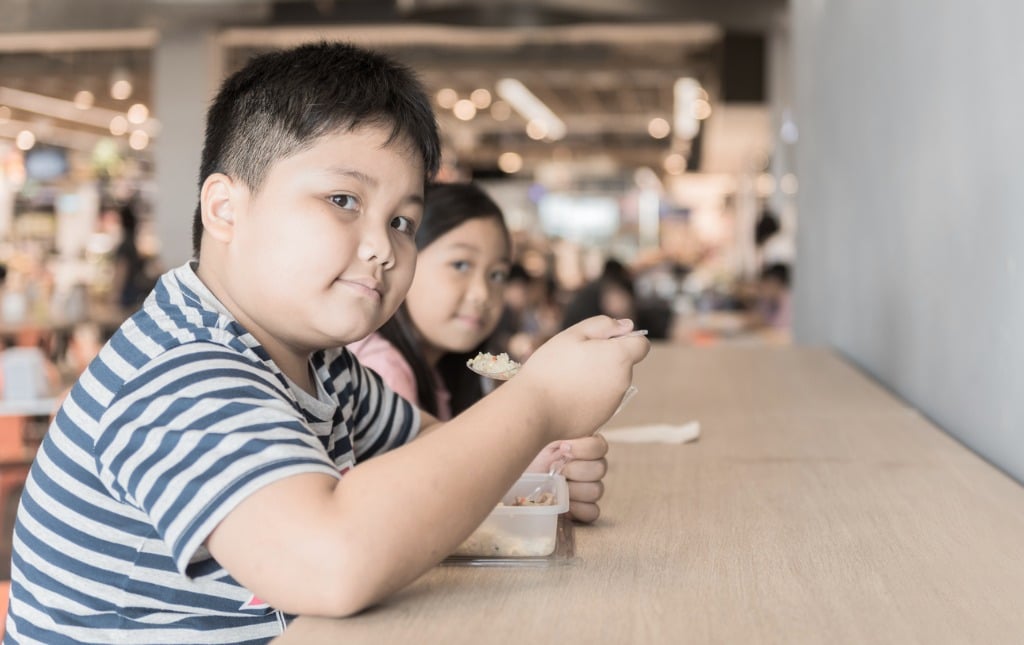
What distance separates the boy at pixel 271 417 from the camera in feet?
2.70

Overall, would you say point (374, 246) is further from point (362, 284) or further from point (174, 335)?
point (174, 335)

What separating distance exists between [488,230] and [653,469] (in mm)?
806

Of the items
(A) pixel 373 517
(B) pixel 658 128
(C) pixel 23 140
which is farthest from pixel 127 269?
(B) pixel 658 128

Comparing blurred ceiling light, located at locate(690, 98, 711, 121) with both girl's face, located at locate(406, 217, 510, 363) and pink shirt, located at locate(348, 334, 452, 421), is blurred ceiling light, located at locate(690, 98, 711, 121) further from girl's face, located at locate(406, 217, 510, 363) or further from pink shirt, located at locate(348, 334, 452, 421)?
pink shirt, located at locate(348, 334, 452, 421)

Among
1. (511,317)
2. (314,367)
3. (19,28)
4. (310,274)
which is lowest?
(511,317)

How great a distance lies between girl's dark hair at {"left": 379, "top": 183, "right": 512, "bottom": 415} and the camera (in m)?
2.05

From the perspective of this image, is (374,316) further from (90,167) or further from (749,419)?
(90,167)

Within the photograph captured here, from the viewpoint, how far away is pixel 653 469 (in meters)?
1.59

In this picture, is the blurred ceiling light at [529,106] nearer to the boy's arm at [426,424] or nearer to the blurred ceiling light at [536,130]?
the blurred ceiling light at [536,130]

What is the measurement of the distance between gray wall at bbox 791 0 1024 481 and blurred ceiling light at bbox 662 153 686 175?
21.0 m

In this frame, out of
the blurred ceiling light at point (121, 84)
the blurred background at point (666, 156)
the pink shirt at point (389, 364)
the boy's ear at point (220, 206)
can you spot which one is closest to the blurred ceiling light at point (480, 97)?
the blurred background at point (666, 156)

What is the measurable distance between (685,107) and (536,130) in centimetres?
484

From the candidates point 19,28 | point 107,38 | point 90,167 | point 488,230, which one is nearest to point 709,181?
point 90,167

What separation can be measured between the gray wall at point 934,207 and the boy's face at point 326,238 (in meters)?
0.90
